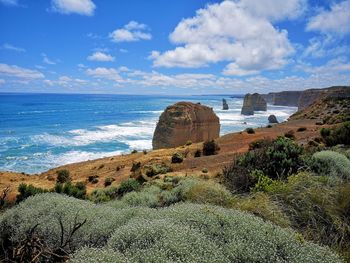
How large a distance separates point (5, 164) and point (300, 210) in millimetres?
43428

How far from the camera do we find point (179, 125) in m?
42.4

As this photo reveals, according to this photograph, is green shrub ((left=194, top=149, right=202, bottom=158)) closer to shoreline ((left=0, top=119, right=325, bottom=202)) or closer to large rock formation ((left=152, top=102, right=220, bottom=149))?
shoreline ((left=0, top=119, right=325, bottom=202))

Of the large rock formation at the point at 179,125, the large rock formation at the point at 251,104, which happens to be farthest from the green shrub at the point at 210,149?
the large rock formation at the point at 251,104

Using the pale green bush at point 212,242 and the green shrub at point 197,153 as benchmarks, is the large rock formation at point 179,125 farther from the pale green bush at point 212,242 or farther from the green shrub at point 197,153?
the pale green bush at point 212,242

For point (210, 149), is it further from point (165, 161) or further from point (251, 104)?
point (251, 104)

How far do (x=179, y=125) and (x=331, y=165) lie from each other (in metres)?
33.8

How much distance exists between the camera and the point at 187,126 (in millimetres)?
43125

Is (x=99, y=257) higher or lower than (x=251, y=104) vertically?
higher

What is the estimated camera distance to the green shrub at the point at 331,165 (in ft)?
27.9

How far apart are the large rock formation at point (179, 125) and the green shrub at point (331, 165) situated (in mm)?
33211

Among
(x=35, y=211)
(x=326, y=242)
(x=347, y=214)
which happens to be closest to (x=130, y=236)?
(x=35, y=211)

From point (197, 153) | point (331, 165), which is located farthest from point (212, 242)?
point (197, 153)

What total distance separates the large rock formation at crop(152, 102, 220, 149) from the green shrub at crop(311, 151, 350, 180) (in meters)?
33.2

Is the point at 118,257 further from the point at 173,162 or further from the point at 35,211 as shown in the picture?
the point at 173,162
